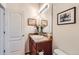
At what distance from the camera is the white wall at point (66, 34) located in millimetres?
1391

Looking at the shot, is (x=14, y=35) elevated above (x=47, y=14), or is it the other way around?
(x=47, y=14)

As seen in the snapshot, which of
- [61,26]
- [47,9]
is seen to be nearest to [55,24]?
[61,26]

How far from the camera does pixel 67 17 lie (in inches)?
56.9

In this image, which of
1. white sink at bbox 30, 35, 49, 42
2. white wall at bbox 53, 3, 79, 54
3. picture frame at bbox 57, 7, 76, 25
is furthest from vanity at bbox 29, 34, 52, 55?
picture frame at bbox 57, 7, 76, 25

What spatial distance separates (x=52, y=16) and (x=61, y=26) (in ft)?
0.60

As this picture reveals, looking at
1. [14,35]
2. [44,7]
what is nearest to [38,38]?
[14,35]

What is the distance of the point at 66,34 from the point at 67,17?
225 millimetres

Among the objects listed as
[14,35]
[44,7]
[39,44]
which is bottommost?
[39,44]

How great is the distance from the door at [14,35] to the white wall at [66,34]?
0.46m

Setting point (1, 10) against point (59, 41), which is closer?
point (1, 10)

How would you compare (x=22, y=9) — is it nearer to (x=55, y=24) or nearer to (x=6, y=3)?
(x=6, y=3)

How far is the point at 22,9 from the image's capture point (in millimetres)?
1445

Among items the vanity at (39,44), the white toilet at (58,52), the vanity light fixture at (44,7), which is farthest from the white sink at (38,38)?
the vanity light fixture at (44,7)

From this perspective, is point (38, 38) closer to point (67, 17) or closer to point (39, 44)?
point (39, 44)
